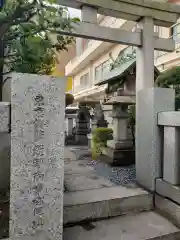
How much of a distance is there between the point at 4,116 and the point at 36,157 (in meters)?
0.44

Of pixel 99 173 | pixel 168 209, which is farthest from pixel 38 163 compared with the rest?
pixel 99 173

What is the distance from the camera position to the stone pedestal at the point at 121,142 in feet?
14.2

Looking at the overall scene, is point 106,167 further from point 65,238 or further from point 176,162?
point 65,238

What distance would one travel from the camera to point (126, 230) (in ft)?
7.75

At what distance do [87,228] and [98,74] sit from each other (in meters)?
15.7

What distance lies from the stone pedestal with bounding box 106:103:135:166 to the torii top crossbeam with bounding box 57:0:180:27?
1.68m

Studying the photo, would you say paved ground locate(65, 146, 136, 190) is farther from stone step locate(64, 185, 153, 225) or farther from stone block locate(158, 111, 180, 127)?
stone block locate(158, 111, 180, 127)

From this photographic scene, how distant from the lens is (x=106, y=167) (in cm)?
423

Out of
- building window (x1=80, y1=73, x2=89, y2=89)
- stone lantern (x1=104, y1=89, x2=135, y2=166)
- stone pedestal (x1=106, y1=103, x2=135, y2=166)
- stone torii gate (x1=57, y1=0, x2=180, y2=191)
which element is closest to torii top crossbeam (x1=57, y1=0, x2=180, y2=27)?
stone torii gate (x1=57, y1=0, x2=180, y2=191)

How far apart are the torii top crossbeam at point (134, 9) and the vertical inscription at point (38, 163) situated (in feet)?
7.43

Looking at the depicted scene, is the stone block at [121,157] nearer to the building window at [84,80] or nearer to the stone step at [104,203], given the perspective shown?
the stone step at [104,203]

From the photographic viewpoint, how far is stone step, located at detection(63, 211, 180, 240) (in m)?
2.25

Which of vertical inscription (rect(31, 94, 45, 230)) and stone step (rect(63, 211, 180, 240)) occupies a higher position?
vertical inscription (rect(31, 94, 45, 230))

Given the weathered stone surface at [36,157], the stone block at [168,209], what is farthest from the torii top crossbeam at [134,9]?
the stone block at [168,209]
